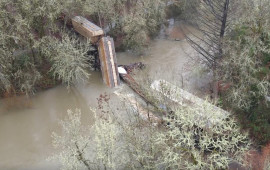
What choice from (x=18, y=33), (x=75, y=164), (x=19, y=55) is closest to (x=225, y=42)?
(x=75, y=164)

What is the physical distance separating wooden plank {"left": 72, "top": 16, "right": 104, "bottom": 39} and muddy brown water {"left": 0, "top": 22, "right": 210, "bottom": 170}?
12.6 feet

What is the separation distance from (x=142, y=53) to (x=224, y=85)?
10.2m

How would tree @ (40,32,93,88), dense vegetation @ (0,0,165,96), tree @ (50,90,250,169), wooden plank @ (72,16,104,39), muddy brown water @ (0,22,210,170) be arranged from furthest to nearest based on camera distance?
wooden plank @ (72,16,104,39) → tree @ (40,32,93,88) → dense vegetation @ (0,0,165,96) → muddy brown water @ (0,22,210,170) → tree @ (50,90,250,169)

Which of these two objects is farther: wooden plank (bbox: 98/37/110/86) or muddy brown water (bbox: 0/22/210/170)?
wooden plank (bbox: 98/37/110/86)

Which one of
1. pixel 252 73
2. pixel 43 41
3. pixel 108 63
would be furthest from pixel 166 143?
pixel 43 41

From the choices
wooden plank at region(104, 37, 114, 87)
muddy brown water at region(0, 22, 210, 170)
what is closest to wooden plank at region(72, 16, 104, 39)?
wooden plank at region(104, 37, 114, 87)

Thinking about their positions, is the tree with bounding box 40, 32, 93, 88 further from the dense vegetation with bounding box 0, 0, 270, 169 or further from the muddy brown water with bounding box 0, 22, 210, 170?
the muddy brown water with bounding box 0, 22, 210, 170

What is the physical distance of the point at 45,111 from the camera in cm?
2197

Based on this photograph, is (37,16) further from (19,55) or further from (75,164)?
(75,164)

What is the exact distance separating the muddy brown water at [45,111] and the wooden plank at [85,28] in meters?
3.85

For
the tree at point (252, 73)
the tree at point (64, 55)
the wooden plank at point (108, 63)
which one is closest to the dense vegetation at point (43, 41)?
the tree at point (64, 55)

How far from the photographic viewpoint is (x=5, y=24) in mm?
20109

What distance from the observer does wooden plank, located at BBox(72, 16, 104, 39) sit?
77.6ft

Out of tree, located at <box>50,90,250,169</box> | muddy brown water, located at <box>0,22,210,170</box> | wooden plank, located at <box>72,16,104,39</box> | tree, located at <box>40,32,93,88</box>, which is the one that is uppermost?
wooden plank, located at <box>72,16,104,39</box>
